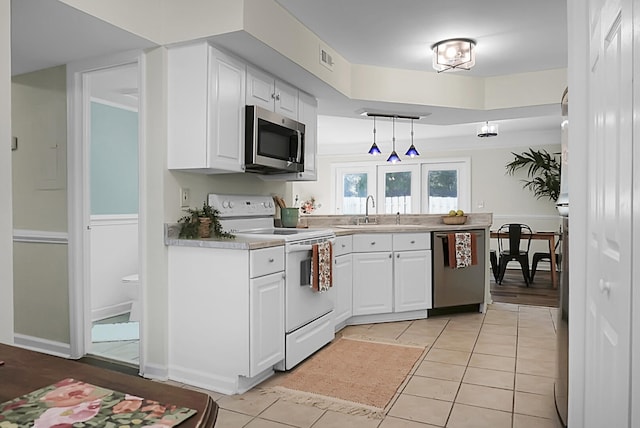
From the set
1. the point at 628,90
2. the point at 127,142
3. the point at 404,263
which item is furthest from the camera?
the point at 127,142

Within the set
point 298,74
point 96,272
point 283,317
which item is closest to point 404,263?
point 283,317

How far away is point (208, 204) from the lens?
3154 mm

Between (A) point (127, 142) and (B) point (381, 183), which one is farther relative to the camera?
(B) point (381, 183)

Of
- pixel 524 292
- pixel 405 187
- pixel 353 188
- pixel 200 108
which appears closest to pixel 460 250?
pixel 524 292

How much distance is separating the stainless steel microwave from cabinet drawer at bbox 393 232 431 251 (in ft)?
3.81

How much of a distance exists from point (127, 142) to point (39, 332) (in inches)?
82.0

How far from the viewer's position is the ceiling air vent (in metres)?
3.52

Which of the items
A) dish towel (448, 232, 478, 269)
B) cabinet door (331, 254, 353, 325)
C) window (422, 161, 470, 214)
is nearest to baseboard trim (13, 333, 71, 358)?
cabinet door (331, 254, 353, 325)

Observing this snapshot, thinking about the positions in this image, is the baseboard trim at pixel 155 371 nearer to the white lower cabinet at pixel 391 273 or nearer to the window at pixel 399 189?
the white lower cabinet at pixel 391 273

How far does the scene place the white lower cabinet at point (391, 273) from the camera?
158 inches

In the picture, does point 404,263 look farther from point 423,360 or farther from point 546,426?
point 546,426

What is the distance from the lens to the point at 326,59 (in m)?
3.59

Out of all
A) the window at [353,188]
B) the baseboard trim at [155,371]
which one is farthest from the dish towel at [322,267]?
the window at [353,188]

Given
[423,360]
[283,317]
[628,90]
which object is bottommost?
[423,360]
